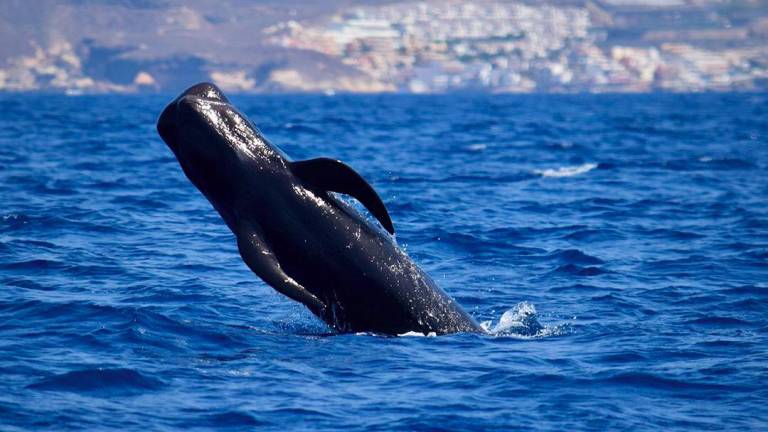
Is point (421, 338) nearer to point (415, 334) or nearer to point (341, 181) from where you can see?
point (415, 334)

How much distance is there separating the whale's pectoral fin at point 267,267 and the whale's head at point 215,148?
51 cm

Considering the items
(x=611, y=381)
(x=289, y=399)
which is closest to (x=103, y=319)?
(x=289, y=399)

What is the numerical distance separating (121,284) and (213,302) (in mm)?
1544

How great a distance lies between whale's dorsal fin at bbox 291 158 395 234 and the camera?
34.9 ft

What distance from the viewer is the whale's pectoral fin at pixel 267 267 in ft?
35.1

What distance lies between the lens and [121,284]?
14.6m

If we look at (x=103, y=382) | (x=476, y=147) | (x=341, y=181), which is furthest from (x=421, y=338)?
(x=476, y=147)

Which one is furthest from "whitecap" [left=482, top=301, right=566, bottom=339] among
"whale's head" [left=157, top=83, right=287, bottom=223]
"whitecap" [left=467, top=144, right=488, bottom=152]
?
"whitecap" [left=467, top=144, right=488, bottom=152]

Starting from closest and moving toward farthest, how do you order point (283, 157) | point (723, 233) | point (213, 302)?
1. point (283, 157)
2. point (213, 302)
3. point (723, 233)

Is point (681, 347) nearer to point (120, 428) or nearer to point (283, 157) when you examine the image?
point (283, 157)

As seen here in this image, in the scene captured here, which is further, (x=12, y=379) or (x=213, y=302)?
(x=213, y=302)

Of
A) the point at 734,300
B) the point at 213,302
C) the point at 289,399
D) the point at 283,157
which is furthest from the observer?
the point at 734,300

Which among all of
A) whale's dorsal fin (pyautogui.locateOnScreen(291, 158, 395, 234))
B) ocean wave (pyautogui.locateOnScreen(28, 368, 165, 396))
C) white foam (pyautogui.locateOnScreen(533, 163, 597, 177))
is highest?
white foam (pyautogui.locateOnScreen(533, 163, 597, 177))

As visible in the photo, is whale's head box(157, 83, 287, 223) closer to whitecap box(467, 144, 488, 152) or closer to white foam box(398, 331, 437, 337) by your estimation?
white foam box(398, 331, 437, 337)
